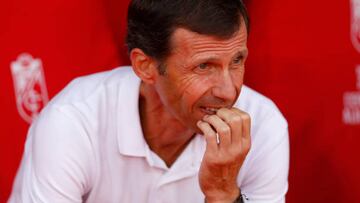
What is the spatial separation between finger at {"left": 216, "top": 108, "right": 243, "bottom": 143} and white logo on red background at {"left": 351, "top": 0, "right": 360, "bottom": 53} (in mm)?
868

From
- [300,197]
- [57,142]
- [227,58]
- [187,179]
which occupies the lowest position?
[300,197]

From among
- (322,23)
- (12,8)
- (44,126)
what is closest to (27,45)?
(12,8)

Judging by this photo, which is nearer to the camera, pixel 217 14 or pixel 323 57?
pixel 217 14

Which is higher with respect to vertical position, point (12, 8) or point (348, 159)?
point (12, 8)

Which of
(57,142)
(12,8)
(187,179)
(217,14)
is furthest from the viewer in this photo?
(12,8)

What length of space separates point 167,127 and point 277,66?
0.67 metres

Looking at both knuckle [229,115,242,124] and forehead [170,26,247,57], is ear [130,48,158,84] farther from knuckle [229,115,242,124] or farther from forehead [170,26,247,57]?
knuckle [229,115,242,124]

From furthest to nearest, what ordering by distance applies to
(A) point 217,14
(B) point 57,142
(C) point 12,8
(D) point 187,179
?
(C) point 12,8 < (D) point 187,179 < (B) point 57,142 < (A) point 217,14

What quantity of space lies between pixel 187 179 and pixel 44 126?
0.38 m

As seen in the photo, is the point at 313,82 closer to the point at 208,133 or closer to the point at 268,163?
the point at 268,163

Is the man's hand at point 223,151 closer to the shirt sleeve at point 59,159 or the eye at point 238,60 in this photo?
the eye at point 238,60

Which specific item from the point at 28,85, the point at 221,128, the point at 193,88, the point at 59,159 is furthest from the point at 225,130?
the point at 28,85

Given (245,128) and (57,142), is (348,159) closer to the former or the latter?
(245,128)

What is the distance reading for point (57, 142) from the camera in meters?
1.91
